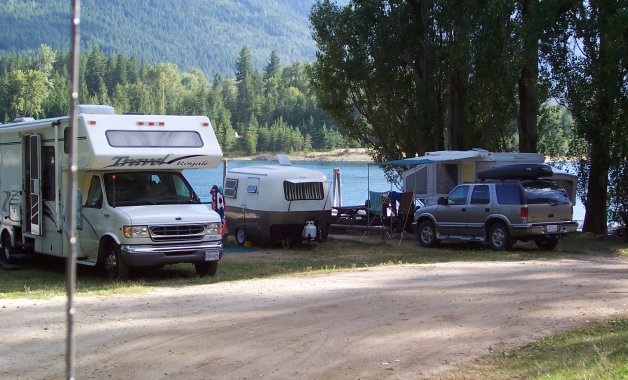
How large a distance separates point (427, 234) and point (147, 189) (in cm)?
948

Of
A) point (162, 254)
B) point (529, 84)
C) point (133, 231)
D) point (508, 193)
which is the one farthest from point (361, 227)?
point (133, 231)

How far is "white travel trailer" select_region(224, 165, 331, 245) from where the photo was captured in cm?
2073

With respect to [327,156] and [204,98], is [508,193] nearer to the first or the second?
[327,156]

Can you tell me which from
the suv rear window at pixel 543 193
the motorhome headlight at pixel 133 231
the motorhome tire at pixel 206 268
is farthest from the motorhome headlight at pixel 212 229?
the suv rear window at pixel 543 193

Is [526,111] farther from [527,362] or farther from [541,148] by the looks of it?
[527,362]

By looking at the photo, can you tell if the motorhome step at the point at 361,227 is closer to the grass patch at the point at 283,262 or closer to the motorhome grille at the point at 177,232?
the grass patch at the point at 283,262

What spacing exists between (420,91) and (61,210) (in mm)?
15651

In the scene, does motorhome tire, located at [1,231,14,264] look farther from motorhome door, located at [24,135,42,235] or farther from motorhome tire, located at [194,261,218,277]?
motorhome tire, located at [194,261,218,277]

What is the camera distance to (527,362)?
23.9 ft

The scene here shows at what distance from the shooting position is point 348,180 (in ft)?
211

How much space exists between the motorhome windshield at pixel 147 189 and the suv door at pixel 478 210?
8.10 metres

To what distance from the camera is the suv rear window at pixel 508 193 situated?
19.0m

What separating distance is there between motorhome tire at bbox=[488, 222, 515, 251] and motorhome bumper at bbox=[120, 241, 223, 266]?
27.1 feet

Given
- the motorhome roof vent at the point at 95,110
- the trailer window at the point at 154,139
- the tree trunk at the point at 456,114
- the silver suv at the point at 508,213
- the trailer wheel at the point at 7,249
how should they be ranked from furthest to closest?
the tree trunk at the point at 456,114 → the silver suv at the point at 508,213 → the trailer wheel at the point at 7,249 → the motorhome roof vent at the point at 95,110 → the trailer window at the point at 154,139
